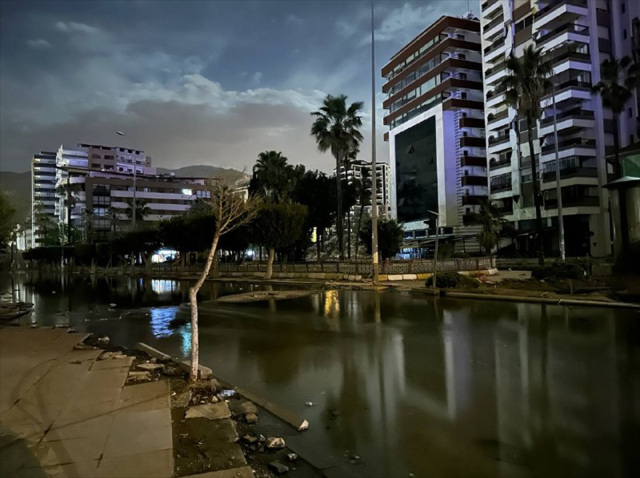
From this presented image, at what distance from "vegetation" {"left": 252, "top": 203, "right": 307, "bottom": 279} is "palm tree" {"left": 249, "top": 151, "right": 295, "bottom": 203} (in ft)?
54.5

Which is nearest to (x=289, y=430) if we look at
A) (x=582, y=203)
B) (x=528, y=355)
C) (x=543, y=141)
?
(x=528, y=355)

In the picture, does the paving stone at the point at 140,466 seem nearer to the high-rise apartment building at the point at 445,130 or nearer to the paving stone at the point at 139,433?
the paving stone at the point at 139,433

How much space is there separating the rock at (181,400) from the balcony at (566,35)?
61.7 metres

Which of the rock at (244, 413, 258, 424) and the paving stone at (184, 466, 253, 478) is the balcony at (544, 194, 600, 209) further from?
the paving stone at (184, 466, 253, 478)

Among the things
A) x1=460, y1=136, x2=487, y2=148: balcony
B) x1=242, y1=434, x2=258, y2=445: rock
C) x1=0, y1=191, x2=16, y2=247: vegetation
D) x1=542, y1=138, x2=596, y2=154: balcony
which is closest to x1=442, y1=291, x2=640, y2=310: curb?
x1=242, y1=434, x2=258, y2=445: rock

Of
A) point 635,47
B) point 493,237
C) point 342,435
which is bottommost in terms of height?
point 342,435

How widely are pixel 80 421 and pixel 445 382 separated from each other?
5.19 meters

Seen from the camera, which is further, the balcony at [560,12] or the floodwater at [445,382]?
the balcony at [560,12]

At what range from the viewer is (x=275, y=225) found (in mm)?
35750

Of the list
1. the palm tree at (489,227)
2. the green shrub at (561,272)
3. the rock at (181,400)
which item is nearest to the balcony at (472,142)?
the palm tree at (489,227)

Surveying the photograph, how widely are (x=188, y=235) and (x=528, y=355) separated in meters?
39.8

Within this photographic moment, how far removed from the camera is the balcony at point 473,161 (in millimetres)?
69438

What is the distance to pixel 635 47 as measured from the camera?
1992 inches

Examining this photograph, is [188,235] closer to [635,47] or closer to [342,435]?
[342,435]
